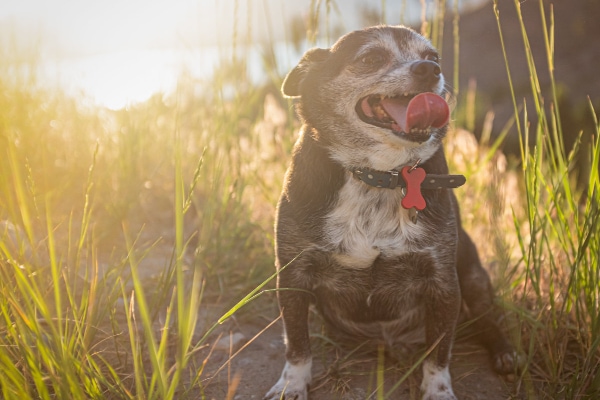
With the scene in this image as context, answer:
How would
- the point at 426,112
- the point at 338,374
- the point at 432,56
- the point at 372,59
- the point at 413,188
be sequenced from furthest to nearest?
the point at 432,56 < the point at 372,59 < the point at 338,374 < the point at 413,188 < the point at 426,112

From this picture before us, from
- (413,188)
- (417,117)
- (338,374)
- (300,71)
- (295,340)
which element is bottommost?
(338,374)

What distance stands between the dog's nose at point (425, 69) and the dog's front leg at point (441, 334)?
2.80 feet

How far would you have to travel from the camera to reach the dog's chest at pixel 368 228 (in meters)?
2.32

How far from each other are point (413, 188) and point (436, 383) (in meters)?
0.83

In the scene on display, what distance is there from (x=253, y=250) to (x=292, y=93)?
1.28m

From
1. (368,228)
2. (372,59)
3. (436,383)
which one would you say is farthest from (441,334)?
(372,59)

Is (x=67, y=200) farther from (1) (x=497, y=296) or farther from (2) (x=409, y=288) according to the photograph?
(1) (x=497, y=296)

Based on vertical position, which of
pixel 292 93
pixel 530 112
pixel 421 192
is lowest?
pixel 530 112

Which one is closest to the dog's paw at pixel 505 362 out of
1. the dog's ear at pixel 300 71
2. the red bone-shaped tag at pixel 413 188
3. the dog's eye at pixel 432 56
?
the red bone-shaped tag at pixel 413 188

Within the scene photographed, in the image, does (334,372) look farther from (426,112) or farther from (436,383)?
(426,112)

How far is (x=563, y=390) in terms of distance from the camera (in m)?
2.22

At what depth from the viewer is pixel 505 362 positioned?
101 inches

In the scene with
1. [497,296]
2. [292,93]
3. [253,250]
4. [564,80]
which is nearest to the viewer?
[292,93]

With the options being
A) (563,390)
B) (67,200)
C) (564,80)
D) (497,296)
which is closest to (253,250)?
(67,200)
